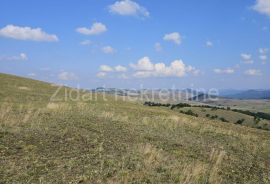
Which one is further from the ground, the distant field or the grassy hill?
the grassy hill

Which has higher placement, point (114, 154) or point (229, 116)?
point (114, 154)

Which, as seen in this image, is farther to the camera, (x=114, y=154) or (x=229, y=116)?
(x=229, y=116)

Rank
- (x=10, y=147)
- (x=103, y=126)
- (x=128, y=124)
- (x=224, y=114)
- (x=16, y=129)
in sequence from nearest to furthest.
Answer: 1. (x=10, y=147)
2. (x=16, y=129)
3. (x=103, y=126)
4. (x=128, y=124)
5. (x=224, y=114)

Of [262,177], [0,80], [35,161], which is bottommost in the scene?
[262,177]

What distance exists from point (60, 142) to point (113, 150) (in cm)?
285

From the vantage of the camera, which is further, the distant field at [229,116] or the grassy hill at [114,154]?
the distant field at [229,116]

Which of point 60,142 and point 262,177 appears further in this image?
point 60,142

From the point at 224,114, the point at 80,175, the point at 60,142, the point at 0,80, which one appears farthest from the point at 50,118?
the point at 224,114

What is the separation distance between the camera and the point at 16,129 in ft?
69.9

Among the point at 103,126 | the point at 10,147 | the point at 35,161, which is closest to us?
the point at 35,161

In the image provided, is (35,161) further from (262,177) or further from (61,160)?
(262,177)

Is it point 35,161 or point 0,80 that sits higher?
point 0,80

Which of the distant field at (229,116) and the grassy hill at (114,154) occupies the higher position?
the grassy hill at (114,154)

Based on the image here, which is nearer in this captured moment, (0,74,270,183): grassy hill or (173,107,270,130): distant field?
(0,74,270,183): grassy hill
